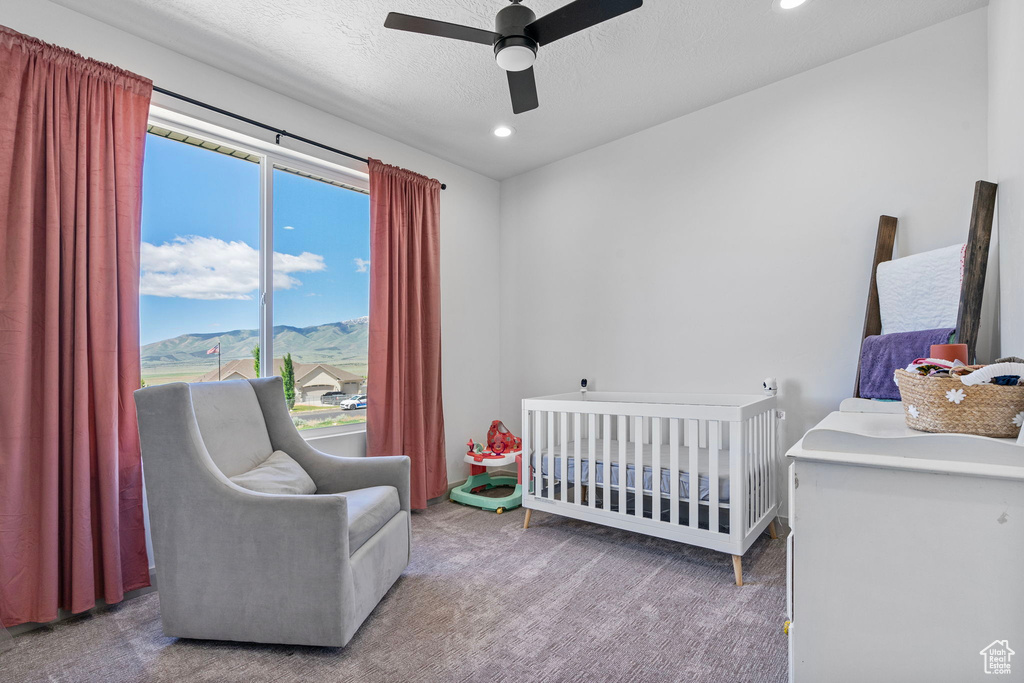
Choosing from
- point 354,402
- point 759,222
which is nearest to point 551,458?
point 354,402

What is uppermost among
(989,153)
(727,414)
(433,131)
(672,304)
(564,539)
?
(433,131)

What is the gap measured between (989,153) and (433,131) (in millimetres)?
2912

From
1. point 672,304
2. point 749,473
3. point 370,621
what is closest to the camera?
point 370,621

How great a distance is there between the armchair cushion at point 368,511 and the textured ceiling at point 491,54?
6.85 ft

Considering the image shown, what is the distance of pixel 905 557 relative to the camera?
2.74 feet

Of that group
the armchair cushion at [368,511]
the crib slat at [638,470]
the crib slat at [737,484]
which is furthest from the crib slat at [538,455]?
the crib slat at [737,484]

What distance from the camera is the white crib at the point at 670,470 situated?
2.26 meters

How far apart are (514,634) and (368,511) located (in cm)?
73

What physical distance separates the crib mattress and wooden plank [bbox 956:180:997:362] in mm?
1086

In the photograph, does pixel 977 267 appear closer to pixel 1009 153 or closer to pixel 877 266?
pixel 1009 153

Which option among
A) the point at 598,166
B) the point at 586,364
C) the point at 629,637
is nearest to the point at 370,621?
the point at 629,637

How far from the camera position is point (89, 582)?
196cm

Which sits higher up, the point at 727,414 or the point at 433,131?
the point at 433,131

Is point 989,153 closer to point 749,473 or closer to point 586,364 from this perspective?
point 749,473
